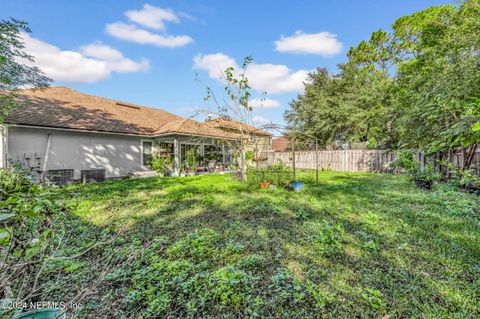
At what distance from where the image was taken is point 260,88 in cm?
916

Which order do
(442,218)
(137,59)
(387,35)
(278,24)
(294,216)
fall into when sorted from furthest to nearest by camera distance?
(387,35), (137,59), (278,24), (294,216), (442,218)

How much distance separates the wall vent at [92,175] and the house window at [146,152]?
2.69 m

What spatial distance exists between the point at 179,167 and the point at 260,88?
6.47 meters

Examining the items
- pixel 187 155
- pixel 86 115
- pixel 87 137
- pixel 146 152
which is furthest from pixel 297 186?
pixel 86 115

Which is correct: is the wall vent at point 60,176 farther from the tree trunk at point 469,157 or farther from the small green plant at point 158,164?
the tree trunk at point 469,157

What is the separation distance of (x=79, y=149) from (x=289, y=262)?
38.4 feet

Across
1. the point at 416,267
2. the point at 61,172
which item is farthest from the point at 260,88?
the point at 61,172

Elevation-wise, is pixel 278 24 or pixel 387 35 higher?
pixel 387 35

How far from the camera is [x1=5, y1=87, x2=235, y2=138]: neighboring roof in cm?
964

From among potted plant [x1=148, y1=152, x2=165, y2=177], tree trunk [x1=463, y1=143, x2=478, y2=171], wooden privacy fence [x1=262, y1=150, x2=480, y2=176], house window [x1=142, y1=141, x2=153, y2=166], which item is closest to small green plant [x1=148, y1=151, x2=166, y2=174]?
potted plant [x1=148, y1=152, x2=165, y2=177]

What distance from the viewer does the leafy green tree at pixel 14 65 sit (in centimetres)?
425

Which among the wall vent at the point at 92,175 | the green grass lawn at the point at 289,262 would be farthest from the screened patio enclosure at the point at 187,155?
the green grass lawn at the point at 289,262

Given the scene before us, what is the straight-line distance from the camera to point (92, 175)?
33.2 ft

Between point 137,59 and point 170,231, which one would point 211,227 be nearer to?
point 170,231
